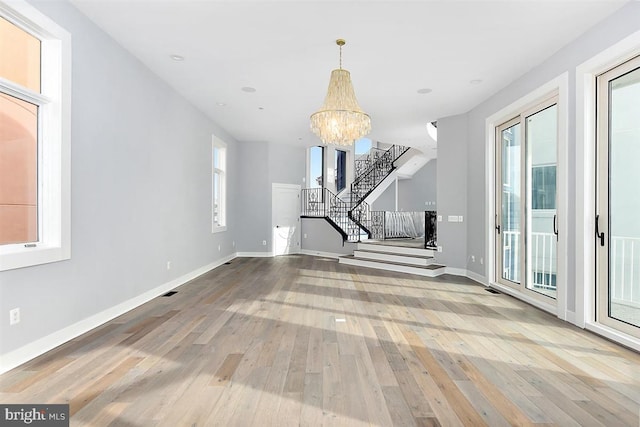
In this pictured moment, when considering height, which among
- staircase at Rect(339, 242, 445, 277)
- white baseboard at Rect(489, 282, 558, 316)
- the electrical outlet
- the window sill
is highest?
the window sill

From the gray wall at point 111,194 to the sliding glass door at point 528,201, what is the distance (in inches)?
210

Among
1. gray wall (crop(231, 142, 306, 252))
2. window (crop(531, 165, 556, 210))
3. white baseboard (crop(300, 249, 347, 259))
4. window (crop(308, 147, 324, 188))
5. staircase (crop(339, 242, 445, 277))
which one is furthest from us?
window (crop(308, 147, 324, 188))

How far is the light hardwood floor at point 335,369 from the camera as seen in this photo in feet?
6.24

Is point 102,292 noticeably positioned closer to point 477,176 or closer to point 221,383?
point 221,383

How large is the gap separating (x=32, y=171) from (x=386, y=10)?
3593 millimetres

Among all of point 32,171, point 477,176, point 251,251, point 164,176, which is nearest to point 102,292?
point 32,171

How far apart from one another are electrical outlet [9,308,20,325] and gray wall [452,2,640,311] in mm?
5364

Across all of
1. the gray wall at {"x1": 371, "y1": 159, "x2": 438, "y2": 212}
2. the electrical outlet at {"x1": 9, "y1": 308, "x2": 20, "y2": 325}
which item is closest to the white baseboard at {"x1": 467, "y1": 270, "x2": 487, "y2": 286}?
the electrical outlet at {"x1": 9, "y1": 308, "x2": 20, "y2": 325}

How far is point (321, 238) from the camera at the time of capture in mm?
9398

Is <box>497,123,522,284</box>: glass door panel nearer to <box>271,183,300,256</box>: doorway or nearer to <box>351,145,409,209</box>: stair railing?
<box>271,183,300,256</box>: doorway

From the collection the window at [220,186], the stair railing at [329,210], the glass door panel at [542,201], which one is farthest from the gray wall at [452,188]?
the window at [220,186]

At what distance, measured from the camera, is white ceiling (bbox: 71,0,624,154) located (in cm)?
305

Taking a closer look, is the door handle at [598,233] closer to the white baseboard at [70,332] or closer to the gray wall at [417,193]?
the white baseboard at [70,332]

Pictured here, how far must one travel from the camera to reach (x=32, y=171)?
9.16ft
